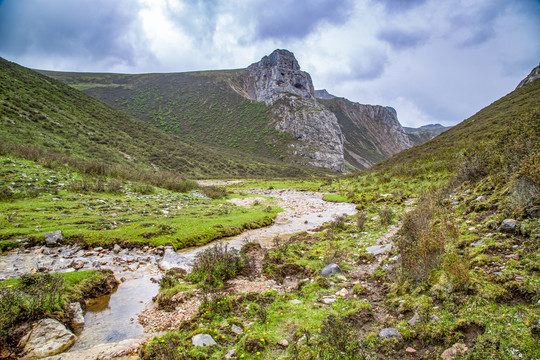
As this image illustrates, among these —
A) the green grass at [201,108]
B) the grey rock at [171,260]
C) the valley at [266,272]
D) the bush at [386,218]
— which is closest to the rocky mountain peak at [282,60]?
the green grass at [201,108]

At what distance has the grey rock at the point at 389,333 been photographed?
383cm

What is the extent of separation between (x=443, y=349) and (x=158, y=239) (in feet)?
36.8

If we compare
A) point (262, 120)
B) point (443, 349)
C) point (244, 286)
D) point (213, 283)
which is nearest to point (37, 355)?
point (213, 283)

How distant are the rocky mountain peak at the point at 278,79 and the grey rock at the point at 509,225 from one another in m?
151

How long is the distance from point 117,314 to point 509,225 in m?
9.66

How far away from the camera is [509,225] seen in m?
5.38

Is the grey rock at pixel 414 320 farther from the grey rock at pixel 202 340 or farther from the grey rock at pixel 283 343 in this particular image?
the grey rock at pixel 202 340

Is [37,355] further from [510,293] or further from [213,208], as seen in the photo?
[213,208]

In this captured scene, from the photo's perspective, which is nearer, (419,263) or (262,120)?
(419,263)

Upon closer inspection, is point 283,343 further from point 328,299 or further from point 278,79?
point 278,79

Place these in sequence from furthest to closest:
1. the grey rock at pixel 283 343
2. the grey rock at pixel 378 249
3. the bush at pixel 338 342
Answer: the grey rock at pixel 378 249, the grey rock at pixel 283 343, the bush at pixel 338 342

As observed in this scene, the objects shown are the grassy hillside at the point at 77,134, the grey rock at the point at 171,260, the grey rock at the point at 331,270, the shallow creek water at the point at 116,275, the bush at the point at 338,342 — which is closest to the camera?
the bush at the point at 338,342

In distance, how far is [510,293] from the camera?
357 centimetres

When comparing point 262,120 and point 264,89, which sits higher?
point 264,89
